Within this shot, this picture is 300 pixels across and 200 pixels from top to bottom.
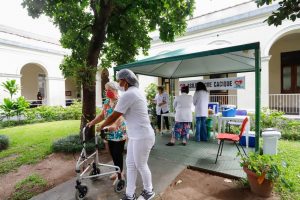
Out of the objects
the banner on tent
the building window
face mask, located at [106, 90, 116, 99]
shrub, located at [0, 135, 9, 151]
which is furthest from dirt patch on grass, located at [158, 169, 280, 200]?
the building window

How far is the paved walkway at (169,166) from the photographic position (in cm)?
332

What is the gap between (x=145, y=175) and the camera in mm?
2715

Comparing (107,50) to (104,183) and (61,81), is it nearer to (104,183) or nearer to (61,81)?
(104,183)

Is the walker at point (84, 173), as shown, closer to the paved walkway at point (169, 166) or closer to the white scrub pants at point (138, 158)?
the paved walkway at point (169, 166)

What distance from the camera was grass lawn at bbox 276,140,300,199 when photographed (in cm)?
307

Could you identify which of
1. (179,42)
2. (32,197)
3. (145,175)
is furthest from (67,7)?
(179,42)

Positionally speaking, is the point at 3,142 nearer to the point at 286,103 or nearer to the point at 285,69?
the point at 286,103

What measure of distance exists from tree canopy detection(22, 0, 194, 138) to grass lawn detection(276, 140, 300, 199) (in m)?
4.59

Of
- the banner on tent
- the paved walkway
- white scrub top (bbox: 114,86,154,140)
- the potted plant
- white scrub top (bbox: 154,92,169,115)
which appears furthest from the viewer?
white scrub top (bbox: 154,92,169,115)

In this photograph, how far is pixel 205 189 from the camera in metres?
3.40

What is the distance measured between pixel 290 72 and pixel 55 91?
17151 millimetres

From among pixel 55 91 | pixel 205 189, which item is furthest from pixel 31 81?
pixel 205 189

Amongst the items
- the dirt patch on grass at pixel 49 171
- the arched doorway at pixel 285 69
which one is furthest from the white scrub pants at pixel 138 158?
the arched doorway at pixel 285 69

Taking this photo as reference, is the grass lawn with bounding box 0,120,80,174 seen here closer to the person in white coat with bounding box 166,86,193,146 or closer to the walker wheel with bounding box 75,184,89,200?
the walker wheel with bounding box 75,184,89,200
